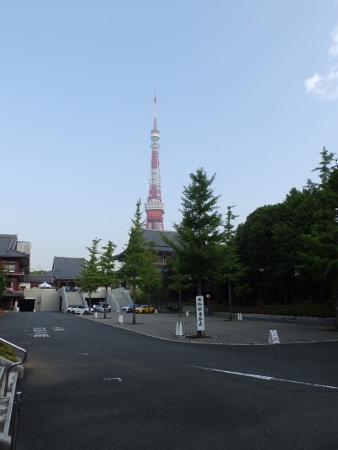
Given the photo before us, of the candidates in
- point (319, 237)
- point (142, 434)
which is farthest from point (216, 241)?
point (142, 434)

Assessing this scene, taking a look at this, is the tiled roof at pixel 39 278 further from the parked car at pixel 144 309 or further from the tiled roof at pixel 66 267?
the parked car at pixel 144 309

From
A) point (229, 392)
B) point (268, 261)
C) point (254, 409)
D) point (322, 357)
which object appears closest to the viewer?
point (254, 409)

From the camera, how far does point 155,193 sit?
483 ft

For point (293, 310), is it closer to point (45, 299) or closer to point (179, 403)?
point (179, 403)

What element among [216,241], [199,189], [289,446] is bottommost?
[289,446]

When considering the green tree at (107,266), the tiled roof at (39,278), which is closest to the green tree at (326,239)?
the green tree at (107,266)

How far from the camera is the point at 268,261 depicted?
3909cm

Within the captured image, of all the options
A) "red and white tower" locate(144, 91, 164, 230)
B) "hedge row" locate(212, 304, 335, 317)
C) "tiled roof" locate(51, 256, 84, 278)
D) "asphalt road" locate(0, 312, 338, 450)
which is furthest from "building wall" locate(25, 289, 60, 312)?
"red and white tower" locate(144, 91, 164, 230)

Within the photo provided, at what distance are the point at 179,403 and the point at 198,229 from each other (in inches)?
526

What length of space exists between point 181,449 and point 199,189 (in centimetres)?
1534

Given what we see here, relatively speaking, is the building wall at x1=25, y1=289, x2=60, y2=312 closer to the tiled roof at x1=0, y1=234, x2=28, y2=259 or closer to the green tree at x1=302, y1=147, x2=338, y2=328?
the tiled roof at x1=0, y1=234, x2=28, y2=259

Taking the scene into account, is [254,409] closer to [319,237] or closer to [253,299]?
[319,237]

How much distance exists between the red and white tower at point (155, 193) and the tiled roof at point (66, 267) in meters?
58.6

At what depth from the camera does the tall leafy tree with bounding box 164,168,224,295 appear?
18.5 metres
